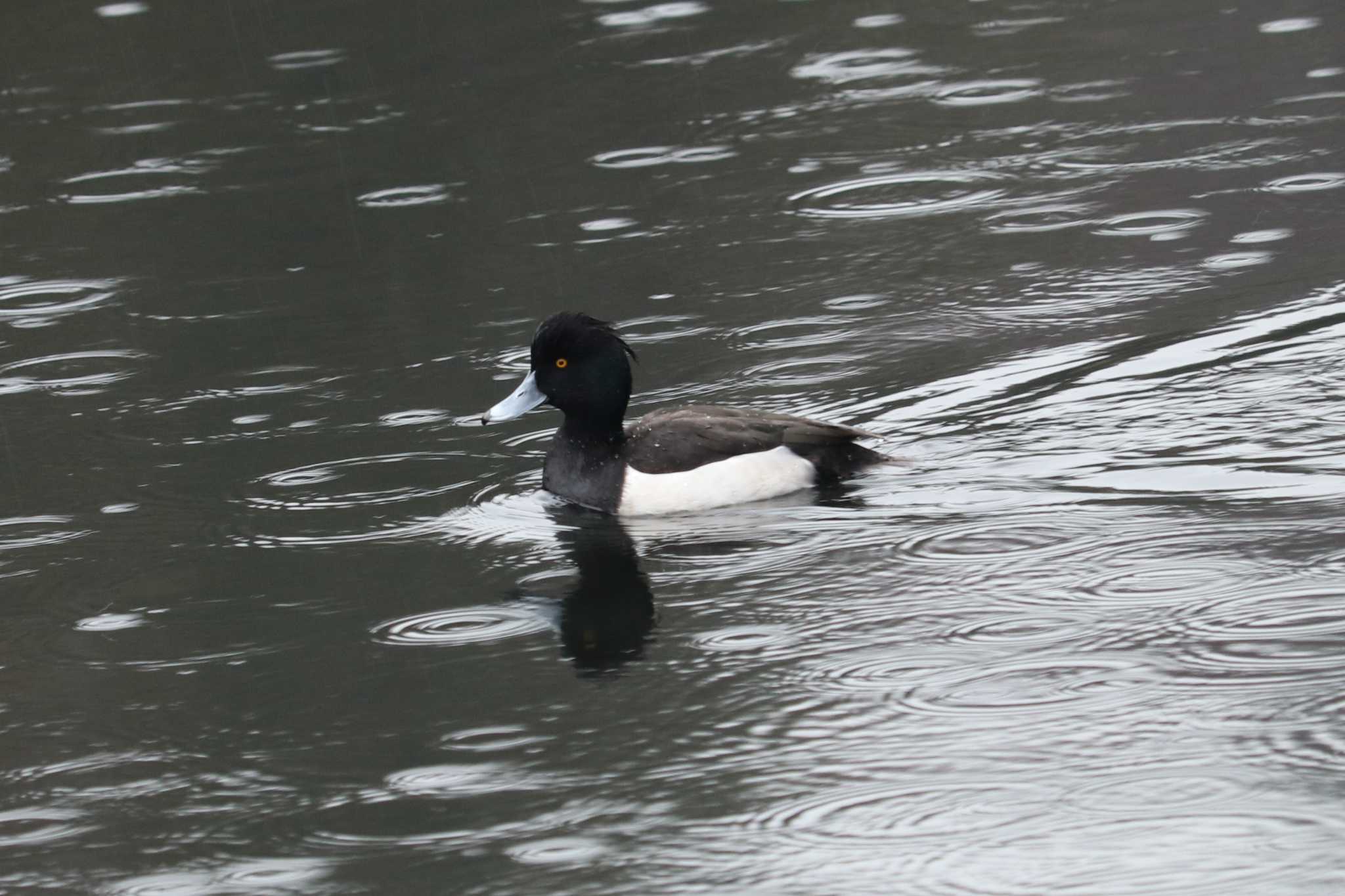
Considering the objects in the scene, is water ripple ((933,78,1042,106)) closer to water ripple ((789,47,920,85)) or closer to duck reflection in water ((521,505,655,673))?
water ripple ((789,47,920,85))

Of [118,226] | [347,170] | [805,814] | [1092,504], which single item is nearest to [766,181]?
[347,170]

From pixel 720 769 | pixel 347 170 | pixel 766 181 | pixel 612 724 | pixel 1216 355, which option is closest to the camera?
pixel 720 769

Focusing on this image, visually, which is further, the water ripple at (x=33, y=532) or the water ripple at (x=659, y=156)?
the water ripple at (x=659, y=156)

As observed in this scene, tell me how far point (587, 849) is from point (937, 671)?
147 cm

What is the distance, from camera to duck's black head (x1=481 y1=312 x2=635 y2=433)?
8.77 m

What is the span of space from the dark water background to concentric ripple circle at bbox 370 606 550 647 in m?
0.03

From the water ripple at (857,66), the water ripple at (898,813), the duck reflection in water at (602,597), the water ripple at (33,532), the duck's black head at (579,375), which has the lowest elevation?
the duck reflection in water at (602,597)

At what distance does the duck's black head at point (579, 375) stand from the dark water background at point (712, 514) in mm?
469

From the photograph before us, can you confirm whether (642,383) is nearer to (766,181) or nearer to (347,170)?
(766,181)

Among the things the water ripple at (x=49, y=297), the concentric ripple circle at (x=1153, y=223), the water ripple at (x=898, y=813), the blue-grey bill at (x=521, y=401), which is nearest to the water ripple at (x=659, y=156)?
the concentric ripple circle at (x=1153, y=223)

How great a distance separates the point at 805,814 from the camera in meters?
5.47

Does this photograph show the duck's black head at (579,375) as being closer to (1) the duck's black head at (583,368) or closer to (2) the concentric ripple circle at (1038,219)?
(1) the duck's black head at (583,368)

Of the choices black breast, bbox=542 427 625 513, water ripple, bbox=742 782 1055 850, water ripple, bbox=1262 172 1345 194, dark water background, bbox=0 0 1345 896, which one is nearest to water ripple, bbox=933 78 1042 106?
dark water background, bbox=0 0 1345 896

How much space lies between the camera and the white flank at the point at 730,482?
8.46 meters
